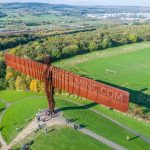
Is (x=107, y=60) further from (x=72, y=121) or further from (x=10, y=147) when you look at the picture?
(x=10, y=147)

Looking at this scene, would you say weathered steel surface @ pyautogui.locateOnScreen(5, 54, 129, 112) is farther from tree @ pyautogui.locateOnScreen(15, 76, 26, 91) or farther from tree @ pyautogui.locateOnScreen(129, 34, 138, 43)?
tree @ pyautogui.locateOnScreen(129, 34, 138, 43)

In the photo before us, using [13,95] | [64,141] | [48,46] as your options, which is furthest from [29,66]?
→ [48,46]

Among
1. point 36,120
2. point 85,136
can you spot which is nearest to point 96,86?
point 85,136

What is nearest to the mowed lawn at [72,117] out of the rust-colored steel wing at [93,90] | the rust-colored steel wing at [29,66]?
the rust-colored steel wing at [93,90]

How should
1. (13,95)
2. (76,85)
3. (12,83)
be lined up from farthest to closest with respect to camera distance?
1. (12,83)
2. (13,95)
3. (76,85)

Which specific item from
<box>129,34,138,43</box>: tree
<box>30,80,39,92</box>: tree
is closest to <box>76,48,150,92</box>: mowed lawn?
<box>129,34,138,43</box>: tree

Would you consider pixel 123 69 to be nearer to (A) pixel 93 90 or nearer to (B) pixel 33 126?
(B) pixel 33 126
